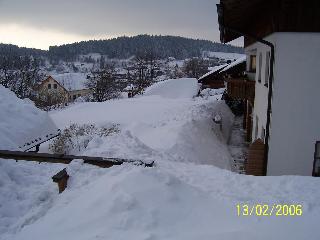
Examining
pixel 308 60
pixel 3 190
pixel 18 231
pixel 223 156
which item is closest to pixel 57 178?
pixel 18 231

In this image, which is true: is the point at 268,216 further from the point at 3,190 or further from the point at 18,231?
the point at 3,190

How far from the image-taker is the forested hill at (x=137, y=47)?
16425 centimetres

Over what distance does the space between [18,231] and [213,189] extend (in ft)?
10.2

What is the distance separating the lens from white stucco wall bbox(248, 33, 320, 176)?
8.42m

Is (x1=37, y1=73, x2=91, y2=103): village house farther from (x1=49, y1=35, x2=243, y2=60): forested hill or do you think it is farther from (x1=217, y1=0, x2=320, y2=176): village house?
(x1=49, y1=35, x2=243, y2=60): forested hill

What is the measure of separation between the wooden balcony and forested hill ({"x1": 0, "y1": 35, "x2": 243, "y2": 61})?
146 meters

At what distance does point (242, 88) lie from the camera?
47.1 feet

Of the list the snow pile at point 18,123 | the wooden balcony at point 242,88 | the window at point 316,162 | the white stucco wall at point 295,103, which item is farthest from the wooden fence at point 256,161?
the snow pile at point 18,123

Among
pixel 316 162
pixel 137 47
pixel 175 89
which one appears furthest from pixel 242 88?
pixel 137 47

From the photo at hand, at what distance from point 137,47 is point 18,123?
157 metres

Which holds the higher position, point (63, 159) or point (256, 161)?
point (63, 159)

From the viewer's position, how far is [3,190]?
20.2 feet

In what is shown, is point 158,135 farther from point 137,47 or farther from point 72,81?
point 137,47
